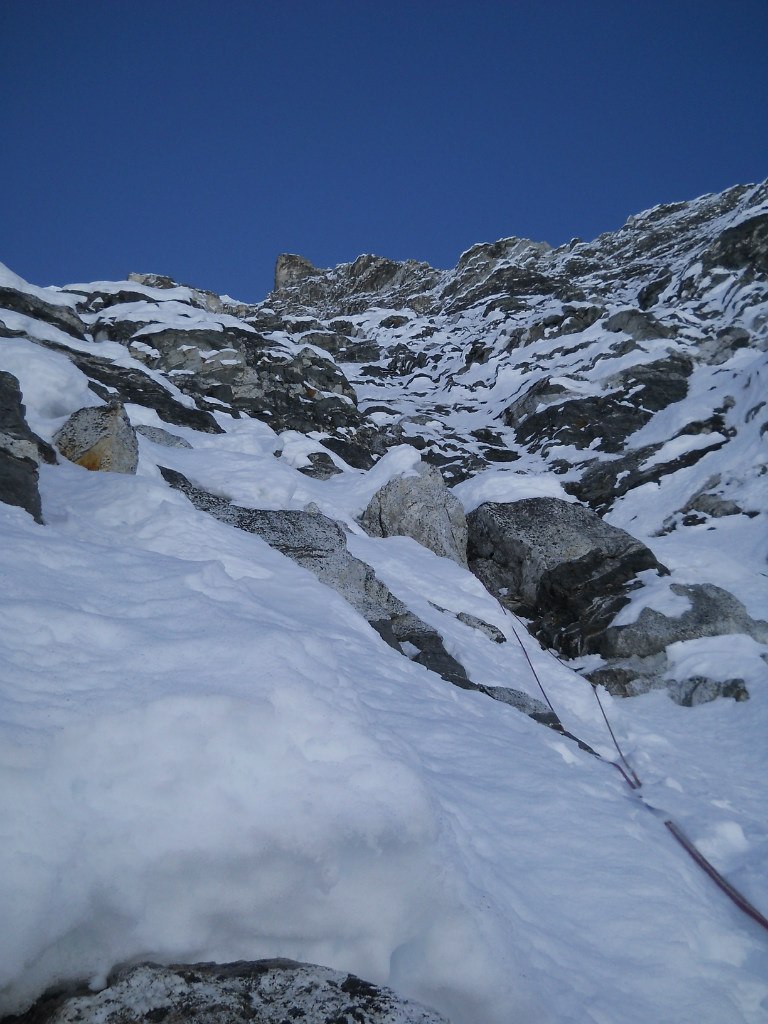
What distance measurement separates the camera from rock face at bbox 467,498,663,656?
1417cm

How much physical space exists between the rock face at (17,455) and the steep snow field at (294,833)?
61cm

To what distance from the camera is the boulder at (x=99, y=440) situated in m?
9.87

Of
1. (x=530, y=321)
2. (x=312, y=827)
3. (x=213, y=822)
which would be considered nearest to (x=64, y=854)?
(x=213, y=822)

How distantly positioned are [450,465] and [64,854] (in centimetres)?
3259

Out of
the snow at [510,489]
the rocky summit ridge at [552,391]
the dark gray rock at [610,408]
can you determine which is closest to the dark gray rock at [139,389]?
the rocky summit ridge at [552,391]

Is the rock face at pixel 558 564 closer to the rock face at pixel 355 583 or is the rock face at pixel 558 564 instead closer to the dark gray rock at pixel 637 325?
the rock face at pixel 355 583

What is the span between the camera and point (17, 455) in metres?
6.78

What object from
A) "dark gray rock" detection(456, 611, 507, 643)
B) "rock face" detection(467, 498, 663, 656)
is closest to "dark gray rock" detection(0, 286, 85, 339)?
"rock face" detection(467, 498, 663, 656)

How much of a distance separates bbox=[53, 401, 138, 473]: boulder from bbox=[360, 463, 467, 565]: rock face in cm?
721

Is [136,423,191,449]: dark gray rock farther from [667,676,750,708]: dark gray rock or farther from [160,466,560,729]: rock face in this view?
[667,676,750,708]: dark gray rock

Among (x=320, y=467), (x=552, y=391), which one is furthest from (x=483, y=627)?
(x=552, y=391)

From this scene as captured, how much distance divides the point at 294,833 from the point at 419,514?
13801mm

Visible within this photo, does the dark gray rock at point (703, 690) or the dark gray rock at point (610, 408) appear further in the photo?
the dark gray rock at point (610, 408)

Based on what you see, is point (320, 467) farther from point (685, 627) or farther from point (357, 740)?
point (357, 740)
